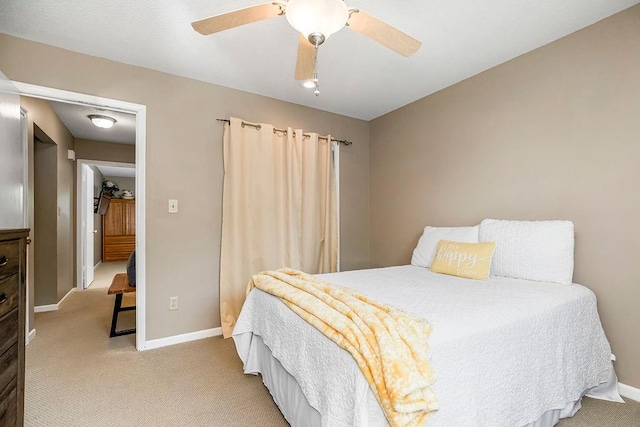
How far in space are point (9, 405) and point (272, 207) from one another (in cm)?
227

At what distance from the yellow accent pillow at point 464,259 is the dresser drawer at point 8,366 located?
2510 mm

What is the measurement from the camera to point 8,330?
1238mm

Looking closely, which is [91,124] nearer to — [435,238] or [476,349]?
[435,238]

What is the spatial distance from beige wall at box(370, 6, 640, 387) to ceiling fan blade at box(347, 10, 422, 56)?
1.36m

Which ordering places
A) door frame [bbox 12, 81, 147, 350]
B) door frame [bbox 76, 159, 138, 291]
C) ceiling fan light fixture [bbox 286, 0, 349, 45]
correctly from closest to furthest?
ceiling fan light fixture [bbox 286, 0, 349, 45]
door frame [bbox 12, 81, 147, 350]
door frame [bbox 76, 159, 138, 291]

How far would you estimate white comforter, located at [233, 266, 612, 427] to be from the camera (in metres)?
1.16

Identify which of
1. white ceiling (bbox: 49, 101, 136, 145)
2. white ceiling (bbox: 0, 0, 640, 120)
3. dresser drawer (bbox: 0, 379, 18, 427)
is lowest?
dresser drawer (bbox: 0, 379, 18, 427)

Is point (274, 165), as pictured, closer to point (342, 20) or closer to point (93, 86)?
point (93, 86)

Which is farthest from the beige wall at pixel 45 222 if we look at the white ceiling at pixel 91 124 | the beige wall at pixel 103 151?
the beige wall at pixel 103 151

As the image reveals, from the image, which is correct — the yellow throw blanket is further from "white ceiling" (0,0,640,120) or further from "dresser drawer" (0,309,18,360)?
"white ceiling" (0,0,640,120)

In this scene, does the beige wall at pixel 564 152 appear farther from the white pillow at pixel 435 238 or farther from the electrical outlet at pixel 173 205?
the electrical outlet at pixel 173 205

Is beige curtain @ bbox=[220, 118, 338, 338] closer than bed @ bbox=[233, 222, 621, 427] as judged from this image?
No

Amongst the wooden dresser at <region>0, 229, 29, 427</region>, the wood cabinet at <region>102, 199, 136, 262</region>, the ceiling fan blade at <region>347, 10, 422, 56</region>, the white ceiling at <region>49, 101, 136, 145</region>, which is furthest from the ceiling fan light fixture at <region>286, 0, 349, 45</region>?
the wood cabinet at <region>102, 199, 136, 262</region>

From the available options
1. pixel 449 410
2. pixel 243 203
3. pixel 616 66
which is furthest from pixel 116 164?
pixel 616 66
